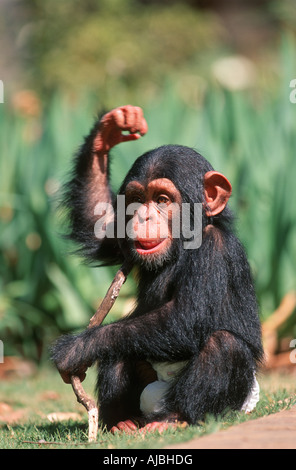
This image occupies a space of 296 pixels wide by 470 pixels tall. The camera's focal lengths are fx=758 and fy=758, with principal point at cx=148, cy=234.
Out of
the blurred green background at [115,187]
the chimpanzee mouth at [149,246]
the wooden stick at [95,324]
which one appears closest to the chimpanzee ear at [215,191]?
the chimpanzee mouth at [149,246]

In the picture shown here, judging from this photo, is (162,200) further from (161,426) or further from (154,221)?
(161,426)

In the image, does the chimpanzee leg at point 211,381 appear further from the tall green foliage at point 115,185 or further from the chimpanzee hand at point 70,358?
the tall green foliage at point 115,185

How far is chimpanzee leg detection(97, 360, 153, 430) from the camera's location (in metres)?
3.64

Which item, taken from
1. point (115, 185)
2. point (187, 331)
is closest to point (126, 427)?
point (187, 331)

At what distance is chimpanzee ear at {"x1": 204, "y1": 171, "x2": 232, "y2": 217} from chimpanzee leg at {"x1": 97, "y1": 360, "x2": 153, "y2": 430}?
33.3 inches

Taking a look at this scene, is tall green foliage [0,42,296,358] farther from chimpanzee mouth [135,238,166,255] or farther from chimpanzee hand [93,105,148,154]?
chimpanzee mouth [135,238,166,255]

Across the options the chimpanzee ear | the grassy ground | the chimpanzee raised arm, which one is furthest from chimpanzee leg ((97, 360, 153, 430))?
the chimpanzee ear

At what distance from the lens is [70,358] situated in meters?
3.42

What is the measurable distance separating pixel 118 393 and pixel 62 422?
605 mm

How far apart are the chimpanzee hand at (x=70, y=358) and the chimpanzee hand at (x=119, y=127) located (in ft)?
3.53
